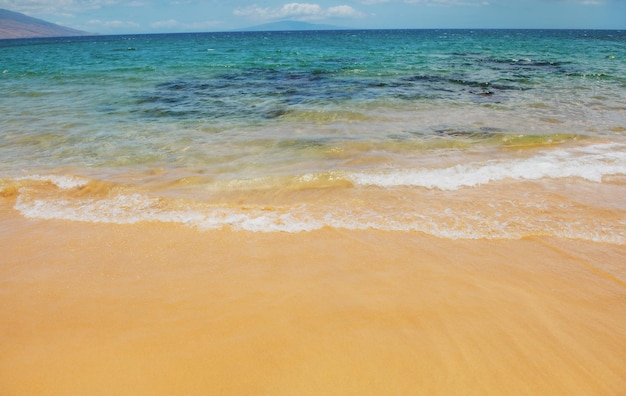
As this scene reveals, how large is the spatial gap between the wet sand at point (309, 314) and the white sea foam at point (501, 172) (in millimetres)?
1600

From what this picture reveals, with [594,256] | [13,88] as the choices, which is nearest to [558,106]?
[594,256]

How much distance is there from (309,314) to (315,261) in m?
0.76

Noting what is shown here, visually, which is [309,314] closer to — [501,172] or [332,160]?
[332,160]

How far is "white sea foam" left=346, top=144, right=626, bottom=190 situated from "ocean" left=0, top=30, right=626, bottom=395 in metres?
0.04

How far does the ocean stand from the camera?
232 centimetres

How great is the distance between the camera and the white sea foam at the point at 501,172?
A: 5293mm

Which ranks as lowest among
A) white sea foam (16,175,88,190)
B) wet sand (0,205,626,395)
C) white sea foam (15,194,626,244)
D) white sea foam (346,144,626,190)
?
wet sand (0,205,626,395)

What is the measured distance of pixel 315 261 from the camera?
346cm

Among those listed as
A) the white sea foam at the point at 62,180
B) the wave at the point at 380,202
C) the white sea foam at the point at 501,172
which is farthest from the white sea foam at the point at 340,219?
the white sea foam at the point at 501,172

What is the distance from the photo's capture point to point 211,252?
3.63 m

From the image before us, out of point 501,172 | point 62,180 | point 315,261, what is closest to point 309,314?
point 315,261

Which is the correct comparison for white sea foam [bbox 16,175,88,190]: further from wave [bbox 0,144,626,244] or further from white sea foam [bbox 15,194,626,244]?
white sea foam [bbox 15,194,626,244]

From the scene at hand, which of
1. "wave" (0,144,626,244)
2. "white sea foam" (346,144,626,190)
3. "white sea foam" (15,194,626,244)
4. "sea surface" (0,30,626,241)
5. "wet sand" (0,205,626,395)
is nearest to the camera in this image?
"wet sand" (0,205,626,395)

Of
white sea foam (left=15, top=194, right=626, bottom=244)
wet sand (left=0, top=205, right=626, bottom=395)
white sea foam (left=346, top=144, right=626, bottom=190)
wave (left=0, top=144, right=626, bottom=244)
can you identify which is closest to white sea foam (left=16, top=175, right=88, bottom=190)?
wave (left=0, top=144, right=626, bottom=244)
